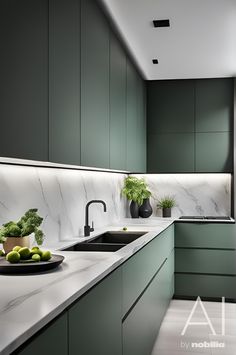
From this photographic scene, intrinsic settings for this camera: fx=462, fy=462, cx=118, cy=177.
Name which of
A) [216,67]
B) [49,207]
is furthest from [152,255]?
[216,67]

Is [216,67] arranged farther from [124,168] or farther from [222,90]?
[124,168]

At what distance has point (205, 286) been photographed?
5207 mm

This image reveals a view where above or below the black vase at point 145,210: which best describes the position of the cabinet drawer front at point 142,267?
below

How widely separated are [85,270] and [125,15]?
89.1 inches

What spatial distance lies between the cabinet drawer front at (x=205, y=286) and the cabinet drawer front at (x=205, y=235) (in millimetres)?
363

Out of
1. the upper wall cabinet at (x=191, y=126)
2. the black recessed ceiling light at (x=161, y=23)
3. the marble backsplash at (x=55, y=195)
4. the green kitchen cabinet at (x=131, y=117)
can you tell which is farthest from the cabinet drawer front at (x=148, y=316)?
the black recessed ceiling light at (x=161, y=23)

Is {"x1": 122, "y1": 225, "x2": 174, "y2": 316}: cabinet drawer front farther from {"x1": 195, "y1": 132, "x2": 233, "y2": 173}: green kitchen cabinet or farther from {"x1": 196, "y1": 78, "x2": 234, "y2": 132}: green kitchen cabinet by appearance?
{"x1": 196, "y1": 78, "x2": 234, "y2": 132}: green kitchen cabinet

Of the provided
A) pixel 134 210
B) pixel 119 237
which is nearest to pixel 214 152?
pixel 134 210

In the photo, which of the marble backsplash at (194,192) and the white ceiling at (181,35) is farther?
the marble backsplash at (194,192)

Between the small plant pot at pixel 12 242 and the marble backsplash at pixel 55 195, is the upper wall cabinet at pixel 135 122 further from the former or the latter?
the small plant pot at pixel 12 242

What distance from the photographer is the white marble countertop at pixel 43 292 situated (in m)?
1.22

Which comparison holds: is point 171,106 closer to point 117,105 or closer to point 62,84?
point 117,105

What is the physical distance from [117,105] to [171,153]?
72.7 inches

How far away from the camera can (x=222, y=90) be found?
222 inches
